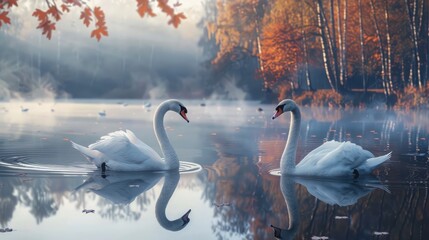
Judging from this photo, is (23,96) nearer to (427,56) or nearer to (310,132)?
(427,56)

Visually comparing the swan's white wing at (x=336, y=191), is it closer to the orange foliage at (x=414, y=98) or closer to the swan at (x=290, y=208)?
the swan at (x=290, y=208)

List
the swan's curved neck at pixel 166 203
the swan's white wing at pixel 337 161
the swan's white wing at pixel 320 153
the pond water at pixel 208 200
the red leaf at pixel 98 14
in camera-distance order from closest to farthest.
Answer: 1. the red leaf at pixel 98 14
2. the pond water at pixel 208 200
3. the swan's curved neck at pixel 166 203
4. the swan's white wing at pixel 337 161
5. the swan's white wing at pixel 320 153

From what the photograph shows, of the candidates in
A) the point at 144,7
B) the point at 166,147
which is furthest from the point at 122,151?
the point at 144,7

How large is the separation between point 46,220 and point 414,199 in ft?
15.0

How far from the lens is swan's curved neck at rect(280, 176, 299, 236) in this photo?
7422mm

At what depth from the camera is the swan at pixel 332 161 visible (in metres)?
10.7

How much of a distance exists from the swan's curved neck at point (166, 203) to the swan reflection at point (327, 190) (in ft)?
3.42

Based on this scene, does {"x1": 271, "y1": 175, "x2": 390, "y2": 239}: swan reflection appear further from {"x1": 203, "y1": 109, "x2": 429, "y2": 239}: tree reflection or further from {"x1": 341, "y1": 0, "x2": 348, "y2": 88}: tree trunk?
{"x1": 341, "y1": 0, "x2": 348, "y2": 88}: tree trunk

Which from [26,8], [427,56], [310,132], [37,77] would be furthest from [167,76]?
[310,132]

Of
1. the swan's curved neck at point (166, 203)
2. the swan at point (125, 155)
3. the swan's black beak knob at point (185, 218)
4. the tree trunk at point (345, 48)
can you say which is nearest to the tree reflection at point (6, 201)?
the swan at point (125, 155)

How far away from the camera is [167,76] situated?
Result: 9331 cm

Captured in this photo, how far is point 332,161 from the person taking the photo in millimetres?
10648

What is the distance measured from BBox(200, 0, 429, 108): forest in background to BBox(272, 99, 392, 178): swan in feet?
80.7

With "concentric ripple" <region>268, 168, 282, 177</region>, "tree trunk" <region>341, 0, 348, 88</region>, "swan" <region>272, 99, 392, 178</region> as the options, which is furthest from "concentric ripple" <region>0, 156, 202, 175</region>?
"tree trunk" <region>341, 0, 348, 88</region>
